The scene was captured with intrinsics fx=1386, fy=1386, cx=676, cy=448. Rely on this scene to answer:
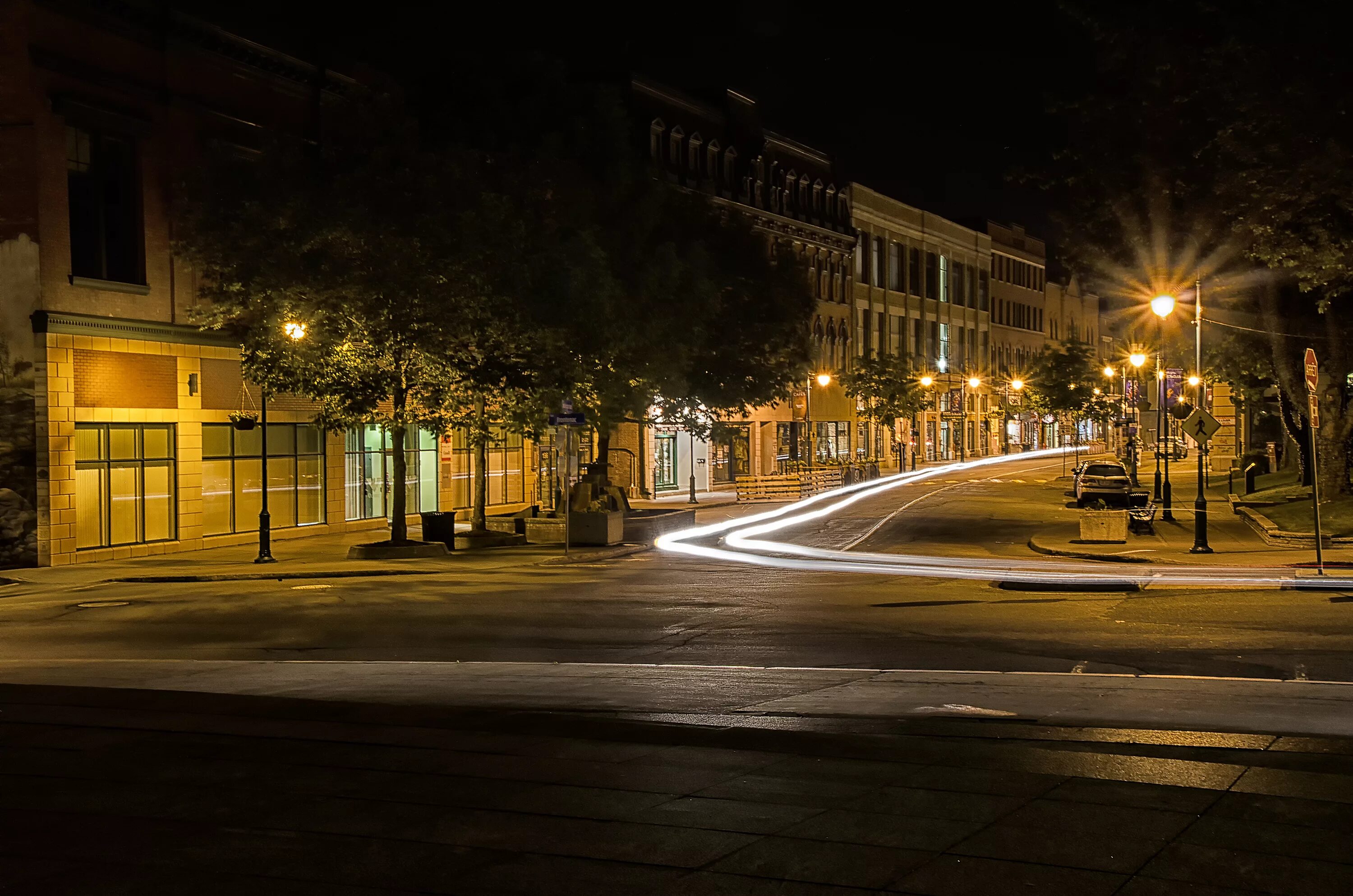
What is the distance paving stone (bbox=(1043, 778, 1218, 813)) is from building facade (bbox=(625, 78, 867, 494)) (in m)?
39.6

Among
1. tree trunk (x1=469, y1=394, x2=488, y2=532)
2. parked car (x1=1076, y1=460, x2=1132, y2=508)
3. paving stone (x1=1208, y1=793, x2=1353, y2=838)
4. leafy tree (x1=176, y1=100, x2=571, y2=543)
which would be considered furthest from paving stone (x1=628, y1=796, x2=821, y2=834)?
parked car (x1=1076, y1=460, x2=1132, y2=508)

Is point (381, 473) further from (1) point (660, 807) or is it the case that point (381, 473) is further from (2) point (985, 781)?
(2) point (985, 781)

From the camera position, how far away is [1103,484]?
41.1 m

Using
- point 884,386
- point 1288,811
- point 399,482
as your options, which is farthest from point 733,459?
point 1288,811

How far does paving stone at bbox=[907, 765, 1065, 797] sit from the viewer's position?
27.7ft

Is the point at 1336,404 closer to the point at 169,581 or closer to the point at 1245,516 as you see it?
the point at 1245,516

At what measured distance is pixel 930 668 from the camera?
1451cm

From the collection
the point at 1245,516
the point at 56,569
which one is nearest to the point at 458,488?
the point at 56,569

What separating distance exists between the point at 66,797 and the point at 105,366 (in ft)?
Result: 80.0

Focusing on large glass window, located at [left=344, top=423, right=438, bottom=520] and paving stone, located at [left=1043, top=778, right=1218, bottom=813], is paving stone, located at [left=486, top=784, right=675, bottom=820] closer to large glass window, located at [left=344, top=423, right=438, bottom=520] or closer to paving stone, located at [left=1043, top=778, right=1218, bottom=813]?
paving stone, located at [left=1043, top=778, right=1218, bottom=813]

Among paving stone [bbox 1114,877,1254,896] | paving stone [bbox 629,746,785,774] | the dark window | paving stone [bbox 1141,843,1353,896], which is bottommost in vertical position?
paving stone [bbox 629,746,785,774]

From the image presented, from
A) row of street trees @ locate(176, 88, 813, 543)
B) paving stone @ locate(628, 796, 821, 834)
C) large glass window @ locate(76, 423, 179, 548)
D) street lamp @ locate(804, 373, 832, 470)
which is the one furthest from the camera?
street lamp @ locate(804, 373, 832, 470)

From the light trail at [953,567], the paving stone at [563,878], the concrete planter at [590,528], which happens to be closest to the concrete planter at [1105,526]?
the light trail at [953,567]

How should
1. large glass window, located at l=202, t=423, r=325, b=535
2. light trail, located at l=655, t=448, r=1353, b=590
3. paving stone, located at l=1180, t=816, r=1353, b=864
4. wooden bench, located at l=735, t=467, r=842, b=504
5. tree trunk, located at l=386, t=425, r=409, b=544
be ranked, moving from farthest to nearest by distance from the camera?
wooden bench, located at l=735, t=467, r=842, b=504, large glass window, located at l=202, t=423, r=325, b=535, tree trunk, located at l=386, t=425, r=409, b=544, light trail, located at l=655, t=448, r=1353, b=590, paving stone, located at l=1180, t=816, r=1353, b=864
